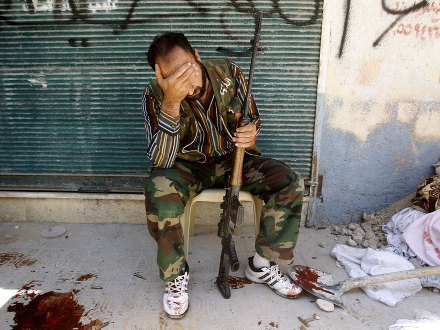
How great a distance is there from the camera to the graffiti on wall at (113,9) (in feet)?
9.16

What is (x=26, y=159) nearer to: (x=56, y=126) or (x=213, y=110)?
(x=56, y=126)

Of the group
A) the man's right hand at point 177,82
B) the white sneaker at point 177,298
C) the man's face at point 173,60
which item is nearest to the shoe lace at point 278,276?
the white sneaker at point 177,298

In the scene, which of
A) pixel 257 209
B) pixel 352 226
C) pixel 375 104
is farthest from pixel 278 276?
pixel 375 104

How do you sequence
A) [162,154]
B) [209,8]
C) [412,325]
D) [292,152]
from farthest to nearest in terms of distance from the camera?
[292,152] → [209,8] → [162,154] → [412,325]

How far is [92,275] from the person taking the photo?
2.42 meters

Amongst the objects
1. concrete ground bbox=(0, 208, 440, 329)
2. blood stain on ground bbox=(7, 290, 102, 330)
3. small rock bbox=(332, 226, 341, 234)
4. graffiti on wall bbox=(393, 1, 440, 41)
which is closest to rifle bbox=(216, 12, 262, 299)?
concrete ground bbox=(0, 208, 440, 329)

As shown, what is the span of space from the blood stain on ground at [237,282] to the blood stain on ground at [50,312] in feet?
2.64

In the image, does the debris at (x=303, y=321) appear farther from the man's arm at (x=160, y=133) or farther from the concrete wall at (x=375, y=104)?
the concrete wall at (x=375, y=104)

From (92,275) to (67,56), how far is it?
5.73 feet

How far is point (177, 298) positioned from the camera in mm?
2023

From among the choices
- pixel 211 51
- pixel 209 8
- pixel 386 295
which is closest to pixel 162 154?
pixel 211 51

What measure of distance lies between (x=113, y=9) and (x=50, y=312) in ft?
7.22

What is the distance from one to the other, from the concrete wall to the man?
898 mm

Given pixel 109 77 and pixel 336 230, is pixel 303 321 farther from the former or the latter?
pixel 109 77
